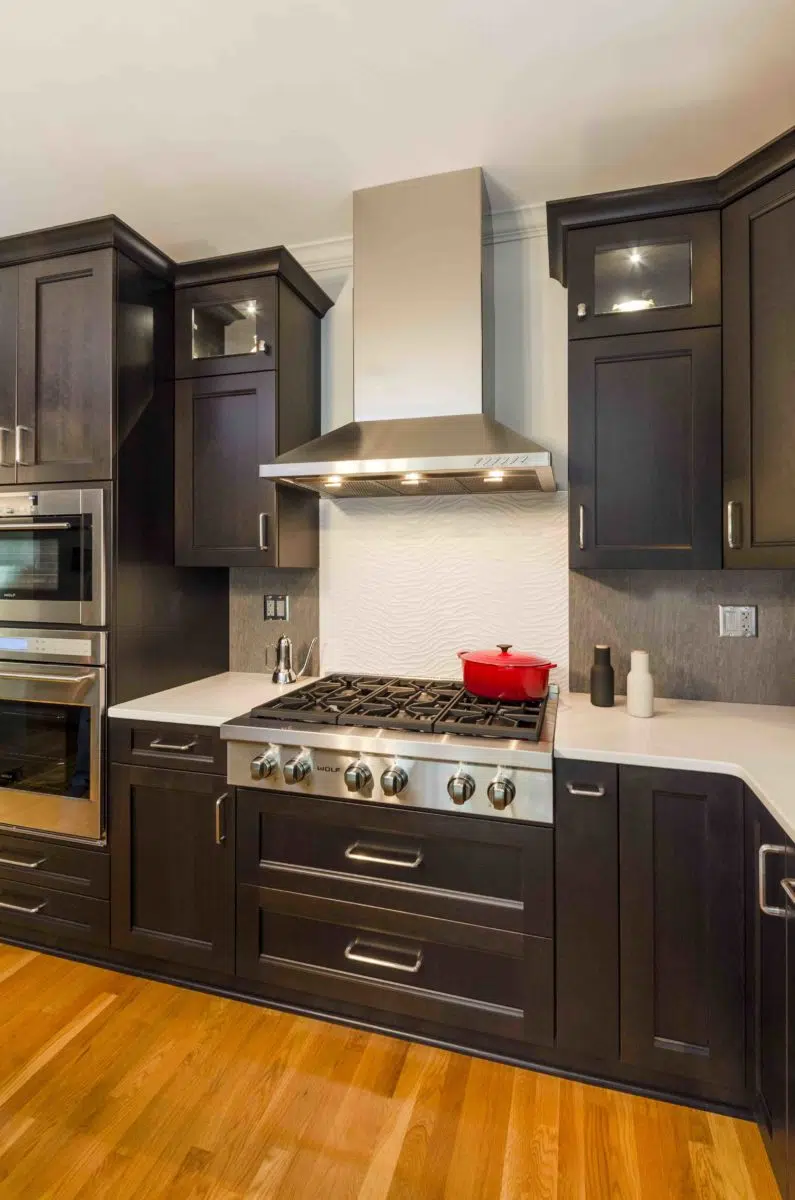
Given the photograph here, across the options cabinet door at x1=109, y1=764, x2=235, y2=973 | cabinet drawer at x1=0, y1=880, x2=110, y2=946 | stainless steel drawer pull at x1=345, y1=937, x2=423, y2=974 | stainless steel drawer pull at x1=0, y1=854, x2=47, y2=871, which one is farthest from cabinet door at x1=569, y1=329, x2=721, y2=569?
stainless steel drawer pull at x1=0, y1=854, x2=47, y2=871

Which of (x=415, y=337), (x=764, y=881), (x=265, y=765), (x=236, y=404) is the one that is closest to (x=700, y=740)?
(x=764, y=881)

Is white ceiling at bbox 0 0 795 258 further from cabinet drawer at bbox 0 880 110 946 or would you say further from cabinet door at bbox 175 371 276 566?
cabinet drawer at bbox 0 880 110 946

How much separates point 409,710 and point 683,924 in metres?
0.91

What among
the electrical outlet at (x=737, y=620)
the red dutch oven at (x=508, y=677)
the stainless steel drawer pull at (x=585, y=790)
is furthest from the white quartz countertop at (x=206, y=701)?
the electrical outlet at (x=737, y=620)

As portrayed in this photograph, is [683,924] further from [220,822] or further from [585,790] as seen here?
[220,822]

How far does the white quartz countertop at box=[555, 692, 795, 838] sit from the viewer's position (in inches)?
54.7

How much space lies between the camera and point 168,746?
1968mm

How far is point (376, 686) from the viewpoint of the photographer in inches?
90.2

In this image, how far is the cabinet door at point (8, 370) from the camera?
215 cm

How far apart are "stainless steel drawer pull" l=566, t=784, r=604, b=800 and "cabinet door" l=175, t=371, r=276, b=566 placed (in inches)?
51.3

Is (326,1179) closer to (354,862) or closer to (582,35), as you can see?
(354,862)

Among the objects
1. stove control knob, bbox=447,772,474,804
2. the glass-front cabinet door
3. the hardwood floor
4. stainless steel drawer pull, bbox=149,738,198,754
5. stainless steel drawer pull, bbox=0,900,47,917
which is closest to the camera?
the hardwood floor

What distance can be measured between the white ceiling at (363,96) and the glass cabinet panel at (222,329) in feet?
1.14

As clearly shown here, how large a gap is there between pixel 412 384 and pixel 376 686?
109 centimetres
